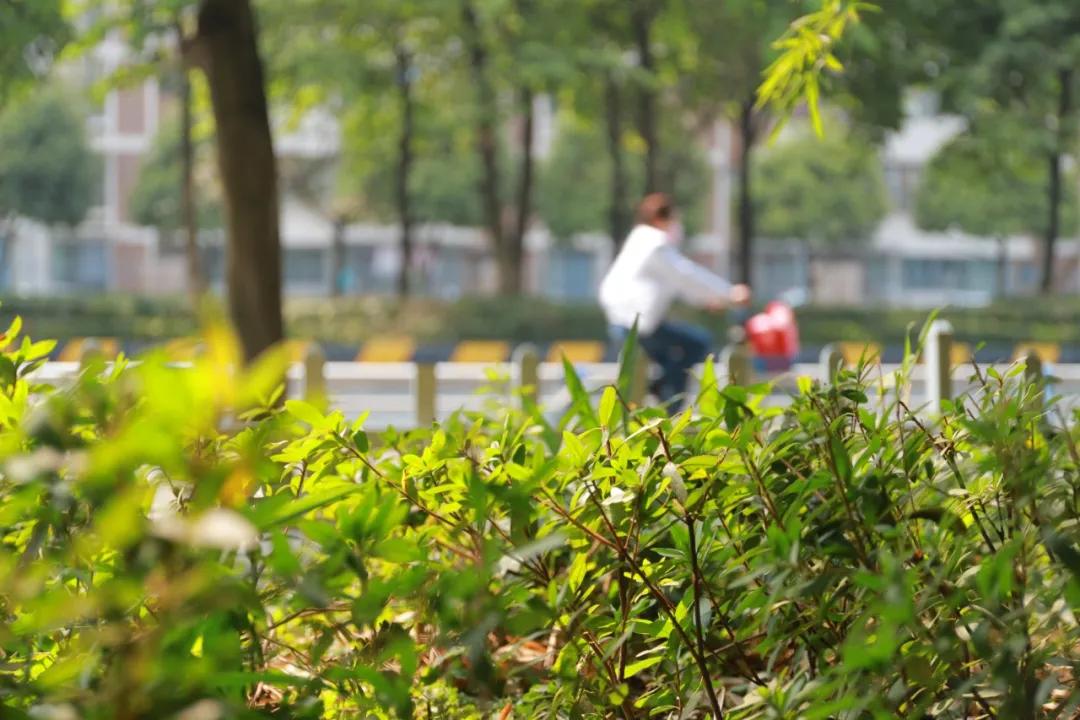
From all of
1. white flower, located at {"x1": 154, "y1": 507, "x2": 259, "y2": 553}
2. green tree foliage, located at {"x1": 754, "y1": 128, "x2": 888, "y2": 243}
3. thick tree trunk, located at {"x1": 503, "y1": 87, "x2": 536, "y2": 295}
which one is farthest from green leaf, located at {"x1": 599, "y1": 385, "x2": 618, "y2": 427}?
green tree foliage, located at {"x1": 754, "y1": 128, "x2": 888, "y2": 243}

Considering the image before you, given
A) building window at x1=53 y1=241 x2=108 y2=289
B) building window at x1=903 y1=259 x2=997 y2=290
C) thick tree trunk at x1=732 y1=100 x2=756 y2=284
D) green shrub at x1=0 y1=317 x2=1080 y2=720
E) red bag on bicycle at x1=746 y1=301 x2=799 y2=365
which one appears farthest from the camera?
building window at x1=903 y1=259 x2=997 y2=290

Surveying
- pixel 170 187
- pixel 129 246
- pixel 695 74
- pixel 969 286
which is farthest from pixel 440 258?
pixel 695 74

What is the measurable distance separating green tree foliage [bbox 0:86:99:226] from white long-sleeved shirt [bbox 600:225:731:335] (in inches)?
Answer: 1654

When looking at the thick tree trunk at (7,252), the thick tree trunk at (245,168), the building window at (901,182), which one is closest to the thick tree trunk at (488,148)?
the thick tree trunk at (245,168)

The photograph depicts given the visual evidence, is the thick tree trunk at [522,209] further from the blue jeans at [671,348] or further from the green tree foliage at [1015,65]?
the blue jeans at [671,348]

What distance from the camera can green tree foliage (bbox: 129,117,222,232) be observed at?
49.4 m

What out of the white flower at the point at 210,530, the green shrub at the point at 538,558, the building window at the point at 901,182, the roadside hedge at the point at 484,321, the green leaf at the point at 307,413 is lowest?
the roadside hedge at the point at 484,321

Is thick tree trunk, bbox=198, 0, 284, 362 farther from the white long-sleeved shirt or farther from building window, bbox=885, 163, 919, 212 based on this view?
building window, bbox=885, 163, 919, 212

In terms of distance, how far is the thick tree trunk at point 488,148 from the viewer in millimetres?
26469

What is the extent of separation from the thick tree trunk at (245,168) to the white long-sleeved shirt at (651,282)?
2485mm

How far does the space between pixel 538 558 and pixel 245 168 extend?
28.3 ft

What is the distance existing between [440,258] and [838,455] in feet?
206

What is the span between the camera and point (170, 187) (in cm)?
5016

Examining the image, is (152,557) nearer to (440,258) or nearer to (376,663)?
(376,663)
